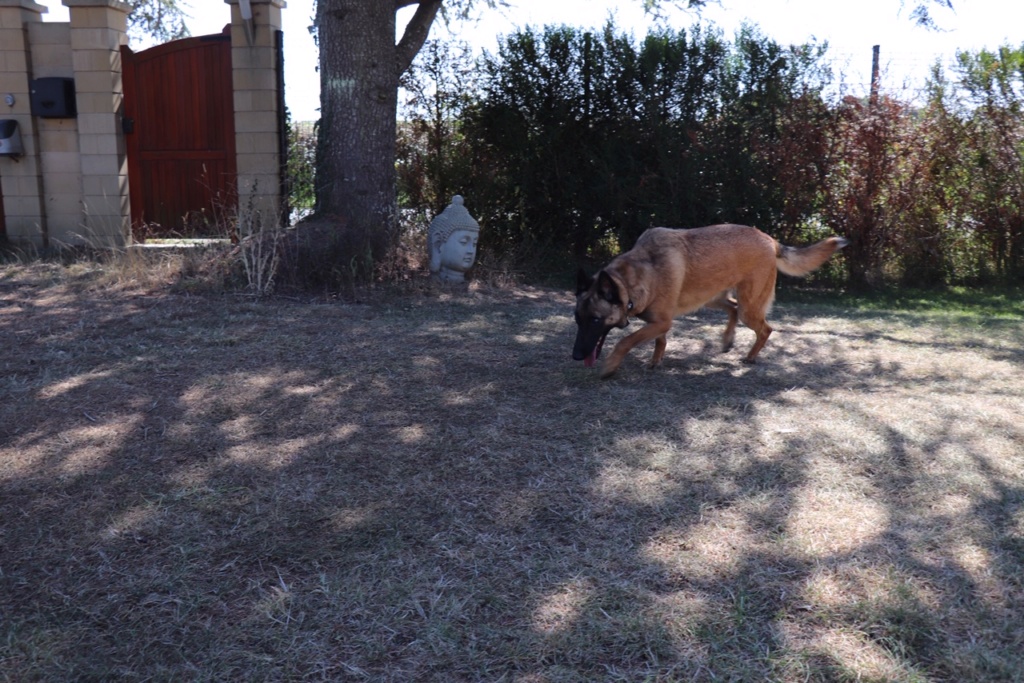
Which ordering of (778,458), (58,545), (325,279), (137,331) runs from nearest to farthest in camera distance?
1. (58,545)
2. (778,458)
3. (137,331)
4. (325,279)

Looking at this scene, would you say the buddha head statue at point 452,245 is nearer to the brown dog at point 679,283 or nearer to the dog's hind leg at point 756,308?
the brown dog at point 679,283

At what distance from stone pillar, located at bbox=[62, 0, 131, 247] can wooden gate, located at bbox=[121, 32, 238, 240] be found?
0.71 feet

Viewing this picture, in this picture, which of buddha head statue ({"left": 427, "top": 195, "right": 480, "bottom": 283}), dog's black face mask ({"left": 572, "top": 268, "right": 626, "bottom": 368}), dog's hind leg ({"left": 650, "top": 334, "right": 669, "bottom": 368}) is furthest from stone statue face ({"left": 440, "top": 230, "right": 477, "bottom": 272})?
dog's black face mask ({"left": 572, "top": 268, "right": 626, "bottom": 368})

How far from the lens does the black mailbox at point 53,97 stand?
10.9 m

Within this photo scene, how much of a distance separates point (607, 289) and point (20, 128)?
9192 millimetres

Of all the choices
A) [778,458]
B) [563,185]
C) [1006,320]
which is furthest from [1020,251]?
[778,458]

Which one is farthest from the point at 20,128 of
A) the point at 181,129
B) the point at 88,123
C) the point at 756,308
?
the point at 756,308

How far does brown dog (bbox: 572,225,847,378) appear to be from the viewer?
5.50 metres

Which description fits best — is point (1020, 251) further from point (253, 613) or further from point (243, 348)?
point (253, 613)

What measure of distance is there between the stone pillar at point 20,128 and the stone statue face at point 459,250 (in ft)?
18.6

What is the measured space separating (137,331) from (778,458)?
4.71 meters

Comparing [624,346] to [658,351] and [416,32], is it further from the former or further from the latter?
[416,32]

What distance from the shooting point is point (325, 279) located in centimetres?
818

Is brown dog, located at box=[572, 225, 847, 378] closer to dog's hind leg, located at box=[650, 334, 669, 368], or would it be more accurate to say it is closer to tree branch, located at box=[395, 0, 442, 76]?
dog's hind leg, located at box=[650, 334, 669, 368]
